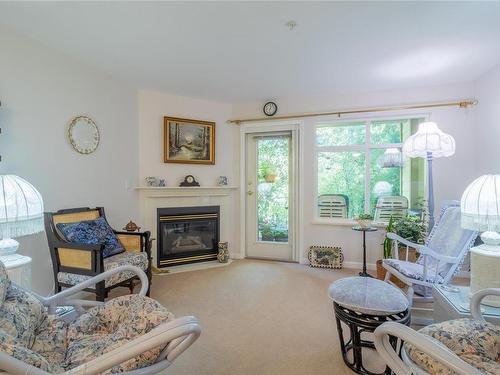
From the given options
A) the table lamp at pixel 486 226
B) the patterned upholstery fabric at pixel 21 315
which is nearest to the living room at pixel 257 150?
the table lamp at pixel 486 226

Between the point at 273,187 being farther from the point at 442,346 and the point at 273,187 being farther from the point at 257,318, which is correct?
the point at 442,346

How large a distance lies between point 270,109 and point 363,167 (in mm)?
1622

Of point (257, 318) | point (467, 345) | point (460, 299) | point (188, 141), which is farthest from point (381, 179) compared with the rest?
point (467, 345)

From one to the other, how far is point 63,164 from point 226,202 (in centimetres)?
234

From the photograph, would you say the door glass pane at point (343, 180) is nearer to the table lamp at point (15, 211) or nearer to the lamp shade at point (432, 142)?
the lamp shade at point (432, 142)

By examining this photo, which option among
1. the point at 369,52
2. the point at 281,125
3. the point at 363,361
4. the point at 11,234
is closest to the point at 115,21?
the point at 11,234

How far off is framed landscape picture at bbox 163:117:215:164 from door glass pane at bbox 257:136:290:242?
0.80 metres

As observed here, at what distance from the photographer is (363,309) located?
1772mm

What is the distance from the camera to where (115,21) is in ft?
7.87

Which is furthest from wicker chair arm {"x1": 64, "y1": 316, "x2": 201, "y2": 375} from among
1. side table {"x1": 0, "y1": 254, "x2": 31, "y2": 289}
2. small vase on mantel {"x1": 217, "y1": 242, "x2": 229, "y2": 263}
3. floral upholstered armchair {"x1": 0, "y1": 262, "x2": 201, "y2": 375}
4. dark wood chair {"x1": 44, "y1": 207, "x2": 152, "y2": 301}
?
small vase on mantel {"x1": 217, "y1": 242, "x2": 229, "y2": 263}

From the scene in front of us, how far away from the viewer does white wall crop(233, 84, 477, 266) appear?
3.81 meters

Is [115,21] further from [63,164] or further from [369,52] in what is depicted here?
[369,52]

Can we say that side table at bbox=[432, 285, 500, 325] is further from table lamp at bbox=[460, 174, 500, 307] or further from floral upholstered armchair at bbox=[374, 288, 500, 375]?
floral upholstered armchair at bbox=[374, 288, 500, 375]

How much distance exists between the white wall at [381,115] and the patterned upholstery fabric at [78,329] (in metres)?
3.25
